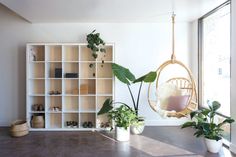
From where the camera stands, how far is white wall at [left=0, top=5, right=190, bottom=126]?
5078 millimetres

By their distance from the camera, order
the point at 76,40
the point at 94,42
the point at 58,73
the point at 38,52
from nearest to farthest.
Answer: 1. the point at 94,42
2. the point at 58,73
3. the point at 38,52
4. the point at 76,40

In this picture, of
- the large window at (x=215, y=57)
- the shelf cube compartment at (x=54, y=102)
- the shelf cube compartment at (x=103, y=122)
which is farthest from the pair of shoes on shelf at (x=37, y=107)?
the large window at (x=215, y=57)

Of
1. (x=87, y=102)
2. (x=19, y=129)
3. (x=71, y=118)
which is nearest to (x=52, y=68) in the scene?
(x=87, y=102)

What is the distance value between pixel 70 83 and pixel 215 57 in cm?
308

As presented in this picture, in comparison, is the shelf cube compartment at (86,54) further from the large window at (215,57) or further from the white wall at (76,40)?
the large window at (215,57)

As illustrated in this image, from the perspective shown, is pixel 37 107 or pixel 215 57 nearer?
pixel 215 57

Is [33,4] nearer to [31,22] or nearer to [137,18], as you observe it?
[31,22]

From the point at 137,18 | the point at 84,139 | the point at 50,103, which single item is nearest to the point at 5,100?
the point at 50,103

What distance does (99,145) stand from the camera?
3822 millimetres

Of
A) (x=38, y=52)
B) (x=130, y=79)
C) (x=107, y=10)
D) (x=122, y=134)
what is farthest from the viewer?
(x=38, y=52)

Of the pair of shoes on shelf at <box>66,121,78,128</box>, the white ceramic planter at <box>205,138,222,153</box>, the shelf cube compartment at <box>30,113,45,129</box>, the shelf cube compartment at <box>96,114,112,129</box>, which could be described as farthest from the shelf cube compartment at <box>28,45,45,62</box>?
the white ceramic planter at <box>205,138,222,153</box>

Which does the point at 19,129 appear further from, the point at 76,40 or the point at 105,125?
the point at 76,40

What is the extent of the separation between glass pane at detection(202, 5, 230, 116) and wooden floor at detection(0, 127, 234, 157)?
2.97ft

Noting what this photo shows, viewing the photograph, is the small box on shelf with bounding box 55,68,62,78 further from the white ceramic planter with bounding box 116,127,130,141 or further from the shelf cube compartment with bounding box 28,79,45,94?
the white ceramic planter with bounding box 116,127,130,141
